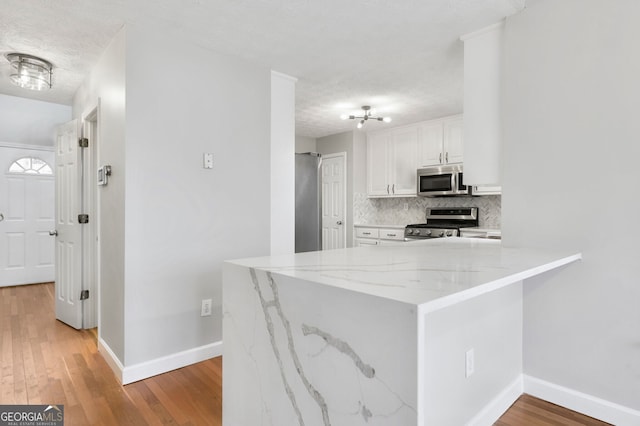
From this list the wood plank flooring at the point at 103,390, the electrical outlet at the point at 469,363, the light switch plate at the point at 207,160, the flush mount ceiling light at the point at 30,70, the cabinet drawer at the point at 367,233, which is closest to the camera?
the electrical outlet at the point at 469,363

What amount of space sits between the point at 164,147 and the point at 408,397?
2191 millimetres

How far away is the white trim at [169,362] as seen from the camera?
2.30 m

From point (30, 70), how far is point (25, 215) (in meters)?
2.80

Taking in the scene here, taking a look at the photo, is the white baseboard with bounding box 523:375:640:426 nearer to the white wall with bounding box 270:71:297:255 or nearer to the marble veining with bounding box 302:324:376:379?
the marble veining with bounding box 302:324:376:379

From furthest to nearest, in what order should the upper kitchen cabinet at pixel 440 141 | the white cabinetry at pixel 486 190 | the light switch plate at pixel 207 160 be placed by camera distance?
1. the upper kitchen cabinet at pixel 440 141
2. the white cabinetry at pixel 486 190
3. the light switch plate at pixel 207 160

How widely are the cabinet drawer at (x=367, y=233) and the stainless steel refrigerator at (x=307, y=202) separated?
3.55ft

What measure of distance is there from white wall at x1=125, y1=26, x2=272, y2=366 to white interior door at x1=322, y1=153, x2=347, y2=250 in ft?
9.39

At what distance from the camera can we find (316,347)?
4.02 feet

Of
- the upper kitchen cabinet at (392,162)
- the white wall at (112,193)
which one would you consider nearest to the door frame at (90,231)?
the white wall at (112,193)

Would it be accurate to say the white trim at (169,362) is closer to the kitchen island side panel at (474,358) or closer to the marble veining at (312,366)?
the marble veining at (312,366)

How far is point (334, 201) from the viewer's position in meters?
5.89

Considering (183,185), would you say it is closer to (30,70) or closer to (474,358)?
(30,70)

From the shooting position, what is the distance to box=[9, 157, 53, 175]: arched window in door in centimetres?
477

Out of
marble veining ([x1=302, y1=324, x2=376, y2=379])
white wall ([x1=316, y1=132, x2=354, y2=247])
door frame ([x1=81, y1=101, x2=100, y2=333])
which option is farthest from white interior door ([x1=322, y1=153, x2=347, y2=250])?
marble veining ([x1=302, y1=324, x2=376, y2=379])
